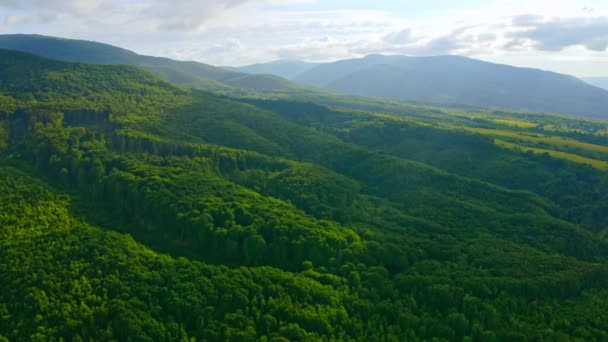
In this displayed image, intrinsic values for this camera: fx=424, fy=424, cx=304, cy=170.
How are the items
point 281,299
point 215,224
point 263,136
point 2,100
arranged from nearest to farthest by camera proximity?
point 281,299 < point 215,224 < point 2,100 < point 263,136

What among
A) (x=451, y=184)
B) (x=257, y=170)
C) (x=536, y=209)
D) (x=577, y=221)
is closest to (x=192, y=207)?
(x=257, y=170)

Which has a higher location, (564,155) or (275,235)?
(564,155)

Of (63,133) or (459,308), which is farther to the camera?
(63,133)

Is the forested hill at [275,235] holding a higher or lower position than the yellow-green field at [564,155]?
lower

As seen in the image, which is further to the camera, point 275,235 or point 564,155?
point 564,155

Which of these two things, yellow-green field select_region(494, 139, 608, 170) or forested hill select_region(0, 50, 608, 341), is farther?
yellow-green field select_region(494, 139, 608, 170)

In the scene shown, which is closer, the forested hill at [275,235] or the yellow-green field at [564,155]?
the forested hill at [275,235]

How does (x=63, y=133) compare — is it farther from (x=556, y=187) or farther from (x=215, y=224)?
(x=556, y=187)

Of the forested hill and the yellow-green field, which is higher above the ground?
the yellow-green field
